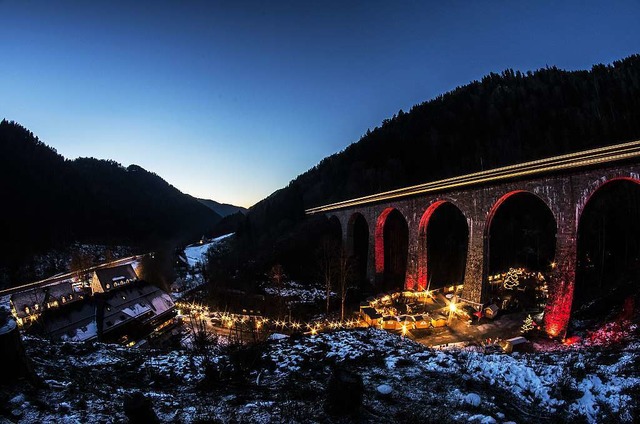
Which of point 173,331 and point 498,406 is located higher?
point 498,406

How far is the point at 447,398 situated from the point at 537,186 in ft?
56.0

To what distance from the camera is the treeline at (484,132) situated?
51656 mm

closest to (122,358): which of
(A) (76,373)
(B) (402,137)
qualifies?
(A) (76,373)

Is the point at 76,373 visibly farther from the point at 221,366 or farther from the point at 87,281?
the point at 87,281

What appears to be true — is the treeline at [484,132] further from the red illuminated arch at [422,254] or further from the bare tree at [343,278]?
the red illuminated arch at [422,254]

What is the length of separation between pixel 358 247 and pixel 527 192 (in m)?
26.7

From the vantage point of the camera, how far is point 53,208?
92562mm

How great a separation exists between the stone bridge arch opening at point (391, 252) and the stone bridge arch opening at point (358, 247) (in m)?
2.49

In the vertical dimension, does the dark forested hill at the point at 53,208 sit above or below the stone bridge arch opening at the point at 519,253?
above

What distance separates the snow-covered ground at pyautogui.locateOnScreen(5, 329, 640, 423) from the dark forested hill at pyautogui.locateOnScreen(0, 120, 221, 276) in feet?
259

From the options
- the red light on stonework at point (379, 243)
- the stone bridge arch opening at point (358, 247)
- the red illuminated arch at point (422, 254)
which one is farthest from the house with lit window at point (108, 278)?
the red illuminated arch at point (422, 254)

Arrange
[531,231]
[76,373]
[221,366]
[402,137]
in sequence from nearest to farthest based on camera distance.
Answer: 1. [76,373]
2. [221,366]
3. [531,231]
4. [402,137]

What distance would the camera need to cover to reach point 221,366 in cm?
822

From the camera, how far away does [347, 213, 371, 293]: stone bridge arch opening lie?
39.8 meters
